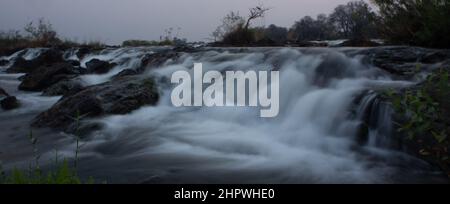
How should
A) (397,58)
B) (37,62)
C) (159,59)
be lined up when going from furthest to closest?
(37,62) < (159,59) < (397,58)

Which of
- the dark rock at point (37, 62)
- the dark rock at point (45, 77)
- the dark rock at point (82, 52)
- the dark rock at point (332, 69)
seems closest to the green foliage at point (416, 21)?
the dark rock at point (332, 69)

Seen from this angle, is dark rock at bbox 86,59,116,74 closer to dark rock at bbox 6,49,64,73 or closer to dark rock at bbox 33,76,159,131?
dark rock at bbox 6,49,64,73

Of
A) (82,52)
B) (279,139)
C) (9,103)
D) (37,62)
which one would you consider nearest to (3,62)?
(82,52)

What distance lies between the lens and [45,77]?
12906 millimetres

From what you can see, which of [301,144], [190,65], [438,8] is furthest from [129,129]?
[438,8]

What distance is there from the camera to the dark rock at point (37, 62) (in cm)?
1811

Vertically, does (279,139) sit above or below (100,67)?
below

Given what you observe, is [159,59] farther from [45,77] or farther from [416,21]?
[416,21]

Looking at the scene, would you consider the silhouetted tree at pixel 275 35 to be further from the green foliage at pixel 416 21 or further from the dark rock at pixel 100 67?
the dark rock at pixel 100 67

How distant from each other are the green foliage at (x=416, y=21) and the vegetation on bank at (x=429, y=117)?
5237 mm

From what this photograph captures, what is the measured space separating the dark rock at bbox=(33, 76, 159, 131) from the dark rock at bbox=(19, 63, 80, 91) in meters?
4.88

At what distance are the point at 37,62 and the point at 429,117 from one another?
1729cm

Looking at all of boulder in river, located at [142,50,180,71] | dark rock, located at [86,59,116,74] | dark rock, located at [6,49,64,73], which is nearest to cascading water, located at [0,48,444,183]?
boulder in river, located at [142,50,180,71]

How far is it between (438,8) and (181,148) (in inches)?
267
